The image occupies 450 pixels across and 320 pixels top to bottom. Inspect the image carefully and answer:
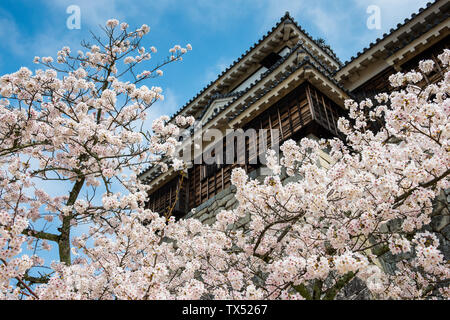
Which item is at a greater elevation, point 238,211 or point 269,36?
point 269,36

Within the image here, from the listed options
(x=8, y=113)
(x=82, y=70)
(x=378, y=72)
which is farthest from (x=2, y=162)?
(x=378, y=72)

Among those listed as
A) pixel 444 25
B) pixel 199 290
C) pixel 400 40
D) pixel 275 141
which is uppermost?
pixel 400 40

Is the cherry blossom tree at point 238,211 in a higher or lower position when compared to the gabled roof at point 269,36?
lower

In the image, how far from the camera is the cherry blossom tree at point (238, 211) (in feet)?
12.3

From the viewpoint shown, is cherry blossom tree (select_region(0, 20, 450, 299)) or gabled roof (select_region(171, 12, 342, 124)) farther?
gabled roof (select_region(171, 12, 342, 124))

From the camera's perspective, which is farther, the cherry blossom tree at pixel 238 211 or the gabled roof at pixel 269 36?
the gabled roof at pixel 269 36

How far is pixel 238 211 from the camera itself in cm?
527

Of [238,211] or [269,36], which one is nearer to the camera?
[238,211]

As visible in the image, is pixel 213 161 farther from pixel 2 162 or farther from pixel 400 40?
pixel 400 40

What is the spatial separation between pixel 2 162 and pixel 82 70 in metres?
2.92

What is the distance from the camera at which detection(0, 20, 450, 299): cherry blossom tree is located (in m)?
3.75

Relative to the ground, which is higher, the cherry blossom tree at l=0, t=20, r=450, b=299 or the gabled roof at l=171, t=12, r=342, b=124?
the gabled roof at l=171, t=12, r=342, b=124
